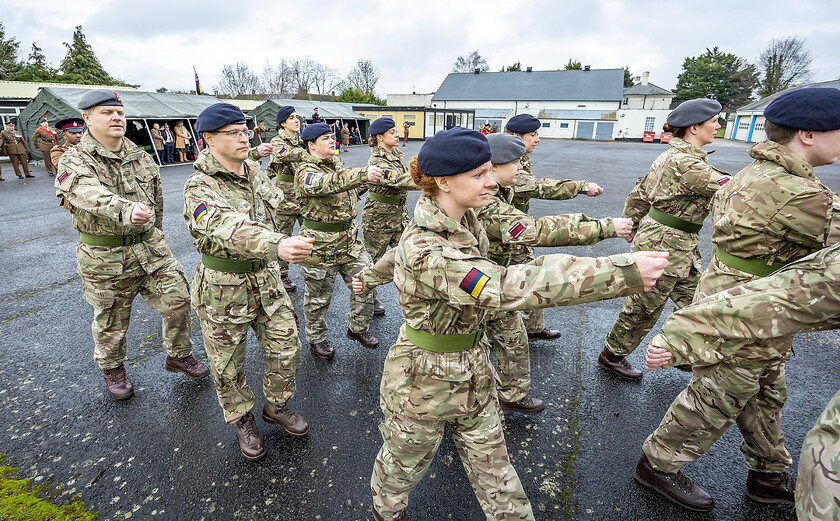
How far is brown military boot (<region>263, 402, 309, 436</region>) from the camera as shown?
2990 millimetres

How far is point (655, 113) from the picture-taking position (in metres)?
45.8

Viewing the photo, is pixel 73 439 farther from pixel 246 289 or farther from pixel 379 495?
pixel 379 495

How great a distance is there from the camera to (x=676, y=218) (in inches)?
137

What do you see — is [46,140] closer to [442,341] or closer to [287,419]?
[287,419]

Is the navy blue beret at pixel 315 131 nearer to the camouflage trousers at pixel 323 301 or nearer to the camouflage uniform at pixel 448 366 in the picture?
the camouflage trousers at pixel 323 301

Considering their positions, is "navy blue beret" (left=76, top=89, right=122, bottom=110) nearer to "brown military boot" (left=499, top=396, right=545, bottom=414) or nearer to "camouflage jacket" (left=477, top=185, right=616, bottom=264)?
"camouflage jacket" (left=477, top=185, right=616, bottom=264)

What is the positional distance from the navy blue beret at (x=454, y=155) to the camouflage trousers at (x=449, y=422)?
83 cm

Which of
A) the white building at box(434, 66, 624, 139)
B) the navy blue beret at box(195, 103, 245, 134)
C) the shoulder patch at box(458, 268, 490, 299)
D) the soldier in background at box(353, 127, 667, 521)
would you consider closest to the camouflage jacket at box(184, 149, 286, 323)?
the navy blue beret at box(195, 103, 245, 134)

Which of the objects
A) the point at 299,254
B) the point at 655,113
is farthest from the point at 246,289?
the point at 655,113

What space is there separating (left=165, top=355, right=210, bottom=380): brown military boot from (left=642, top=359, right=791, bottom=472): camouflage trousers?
345 cm

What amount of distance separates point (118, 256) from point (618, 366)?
4288mm

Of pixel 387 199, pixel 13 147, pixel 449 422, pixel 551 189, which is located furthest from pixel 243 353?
pixel 13 147

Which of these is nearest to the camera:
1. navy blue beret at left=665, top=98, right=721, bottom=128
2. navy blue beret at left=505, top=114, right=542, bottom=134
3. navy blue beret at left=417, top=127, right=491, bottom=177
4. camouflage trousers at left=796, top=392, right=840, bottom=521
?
camouflage trousers at left=796, top=392, right=840, bottom=521

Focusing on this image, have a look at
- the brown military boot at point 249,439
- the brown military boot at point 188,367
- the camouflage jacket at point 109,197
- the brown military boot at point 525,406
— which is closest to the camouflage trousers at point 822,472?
the brown military boot at point 525,406
